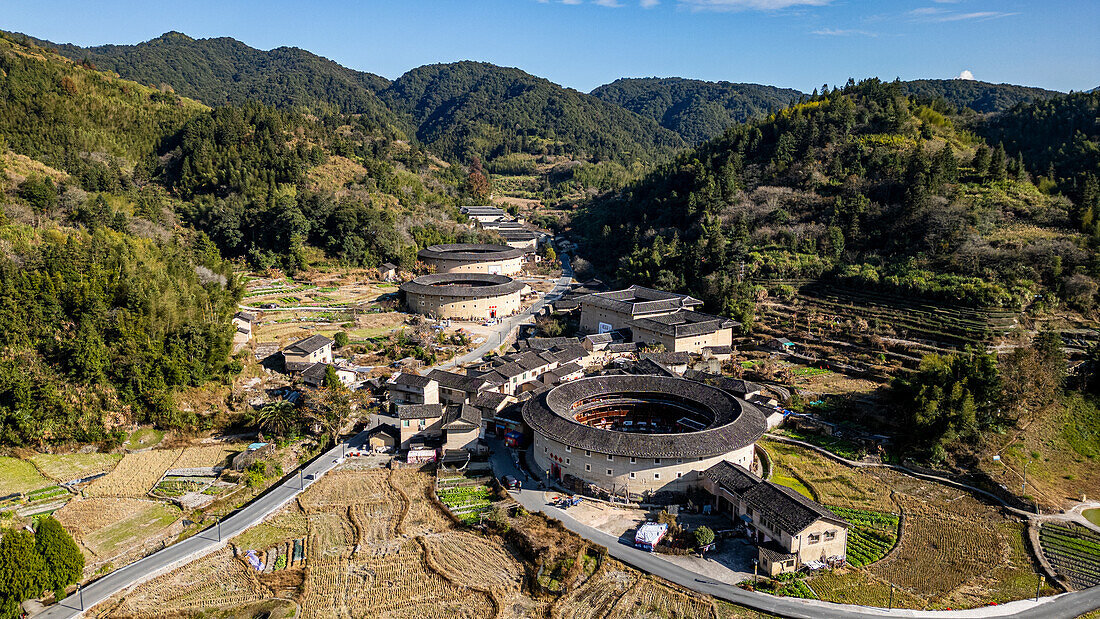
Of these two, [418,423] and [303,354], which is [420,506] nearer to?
[418,423]

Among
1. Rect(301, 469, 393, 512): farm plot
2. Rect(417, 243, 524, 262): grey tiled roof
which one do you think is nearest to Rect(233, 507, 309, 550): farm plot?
Rect(301, 469, 393, 512): farm plot

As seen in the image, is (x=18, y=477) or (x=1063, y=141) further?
(x=1063, y=141)

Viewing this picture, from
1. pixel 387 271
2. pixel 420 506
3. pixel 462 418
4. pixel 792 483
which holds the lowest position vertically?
pixel 420 506

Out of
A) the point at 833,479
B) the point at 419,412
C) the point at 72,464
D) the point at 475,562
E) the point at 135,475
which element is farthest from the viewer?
the point at 419,412

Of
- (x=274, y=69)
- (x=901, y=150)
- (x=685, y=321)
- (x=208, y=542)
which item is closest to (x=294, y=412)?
(x=208, y=542)

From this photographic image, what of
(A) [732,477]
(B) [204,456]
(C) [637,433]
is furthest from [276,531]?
(A) [732,477]

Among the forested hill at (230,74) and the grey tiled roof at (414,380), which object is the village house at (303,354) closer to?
the grey tiled roof at (414,380)

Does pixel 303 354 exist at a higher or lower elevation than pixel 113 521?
higher
